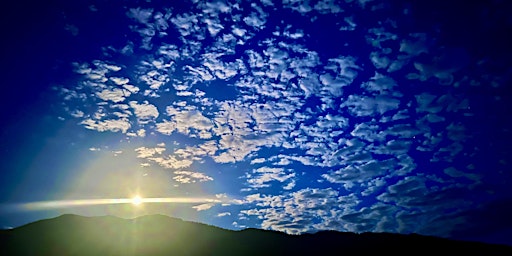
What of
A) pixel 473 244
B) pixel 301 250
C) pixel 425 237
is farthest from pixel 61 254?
pixel 473 244

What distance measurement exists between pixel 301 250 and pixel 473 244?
34060 mm

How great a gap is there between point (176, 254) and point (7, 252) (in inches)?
858

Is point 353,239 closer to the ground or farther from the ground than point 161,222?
closer to the ground

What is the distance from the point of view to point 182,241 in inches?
1905

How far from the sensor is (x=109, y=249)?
4281 centimetres

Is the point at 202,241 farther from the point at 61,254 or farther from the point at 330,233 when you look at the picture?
the point at 330,233

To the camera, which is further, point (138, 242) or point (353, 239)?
point (353, 239)

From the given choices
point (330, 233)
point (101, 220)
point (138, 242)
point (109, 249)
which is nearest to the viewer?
point (109, 249)

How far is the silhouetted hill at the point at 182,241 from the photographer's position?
4300 cm

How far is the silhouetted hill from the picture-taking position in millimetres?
43000

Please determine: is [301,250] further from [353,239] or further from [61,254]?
[61,254]

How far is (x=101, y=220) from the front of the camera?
173 feet

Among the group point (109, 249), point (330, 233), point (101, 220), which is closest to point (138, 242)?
point (109, 249)

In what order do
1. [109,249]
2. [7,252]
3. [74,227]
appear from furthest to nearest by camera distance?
[74,227] < [109,249] < [7,252]
